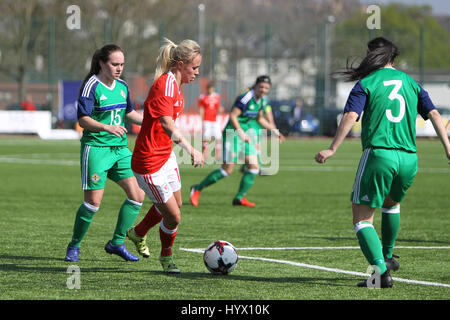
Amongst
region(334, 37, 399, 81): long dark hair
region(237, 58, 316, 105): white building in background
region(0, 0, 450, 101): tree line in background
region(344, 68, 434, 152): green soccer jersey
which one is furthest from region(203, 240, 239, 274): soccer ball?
region(237, 58, 316, 105): white building in background

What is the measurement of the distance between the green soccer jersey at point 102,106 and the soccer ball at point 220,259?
154 cm

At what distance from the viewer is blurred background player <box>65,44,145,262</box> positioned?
7.72m

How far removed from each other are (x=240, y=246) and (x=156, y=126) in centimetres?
276

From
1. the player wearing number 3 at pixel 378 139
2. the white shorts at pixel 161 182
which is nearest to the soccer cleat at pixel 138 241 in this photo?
the white shorts at pixel 161 182

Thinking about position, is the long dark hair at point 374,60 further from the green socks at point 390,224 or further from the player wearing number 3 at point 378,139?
the green socks at point 390,224

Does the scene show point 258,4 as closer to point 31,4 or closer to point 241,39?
point 241,39

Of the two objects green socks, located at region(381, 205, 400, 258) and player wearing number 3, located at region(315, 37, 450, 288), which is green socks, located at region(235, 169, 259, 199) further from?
player wearing number 3, located at region(315, 37, 450, 288)

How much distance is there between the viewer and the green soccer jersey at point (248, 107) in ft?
44.2

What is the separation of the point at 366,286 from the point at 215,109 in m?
19.4

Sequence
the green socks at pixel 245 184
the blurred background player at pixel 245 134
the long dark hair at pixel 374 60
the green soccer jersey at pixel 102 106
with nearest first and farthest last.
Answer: the long dark hair at pixel 374 60, the green soccer jersey at pixel 102 106, the blurred background player at pixel 245 134, the green socks at pixel 245 184

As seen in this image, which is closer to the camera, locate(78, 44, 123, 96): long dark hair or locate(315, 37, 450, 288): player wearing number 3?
locate(315, 37, 450, 288): player wearing number 3

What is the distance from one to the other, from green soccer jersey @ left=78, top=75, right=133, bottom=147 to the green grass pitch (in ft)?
3.96

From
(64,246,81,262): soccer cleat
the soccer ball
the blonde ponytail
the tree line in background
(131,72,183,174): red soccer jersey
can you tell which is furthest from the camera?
the tree line in background
